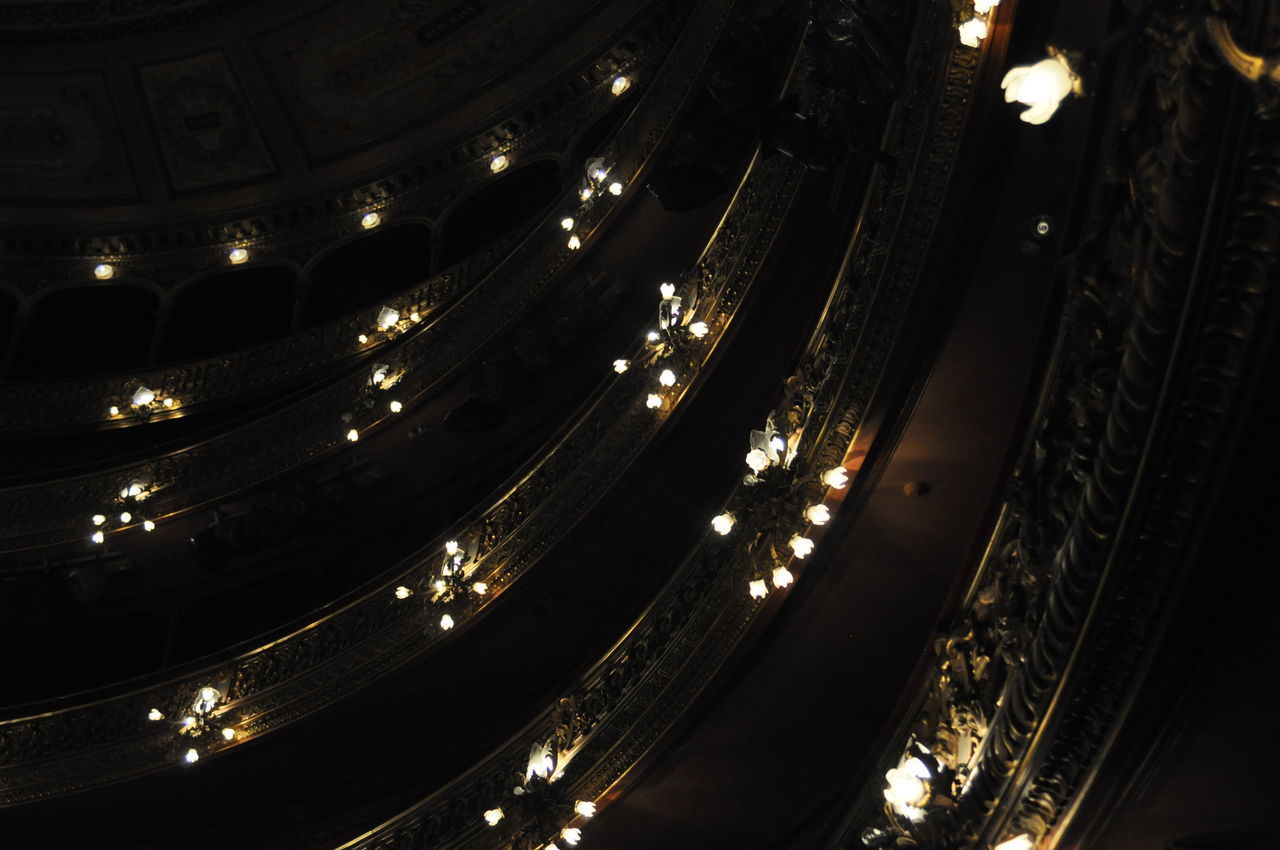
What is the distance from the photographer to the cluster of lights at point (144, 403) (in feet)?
47.7

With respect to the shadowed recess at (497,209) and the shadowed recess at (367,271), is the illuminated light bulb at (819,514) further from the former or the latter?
the shadowed recess at (367,271)

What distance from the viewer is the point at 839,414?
253 inches

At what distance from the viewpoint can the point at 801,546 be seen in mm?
6547

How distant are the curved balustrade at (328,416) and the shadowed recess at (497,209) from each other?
112 inches

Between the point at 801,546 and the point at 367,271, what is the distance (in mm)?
11215

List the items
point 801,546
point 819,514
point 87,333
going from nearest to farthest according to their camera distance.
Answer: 1. point 819,514
2. point 801,546
3. point 87,333

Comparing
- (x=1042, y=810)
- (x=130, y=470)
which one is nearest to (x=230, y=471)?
(x=130, y=470)

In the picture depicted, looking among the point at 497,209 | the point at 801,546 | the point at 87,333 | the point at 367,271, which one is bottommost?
the point at 801,546

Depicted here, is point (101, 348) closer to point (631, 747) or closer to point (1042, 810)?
point (631, 747)

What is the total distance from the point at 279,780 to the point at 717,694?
242 inches

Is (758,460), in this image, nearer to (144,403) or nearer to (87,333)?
(144,403)

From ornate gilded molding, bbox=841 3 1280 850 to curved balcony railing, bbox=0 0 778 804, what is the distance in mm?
3925

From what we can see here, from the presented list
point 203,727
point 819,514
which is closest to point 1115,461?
point 819,514

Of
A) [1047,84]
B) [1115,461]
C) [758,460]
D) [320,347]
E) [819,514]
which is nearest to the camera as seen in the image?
[1047,84]
